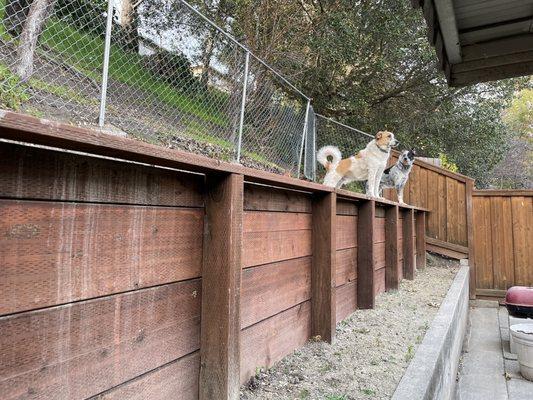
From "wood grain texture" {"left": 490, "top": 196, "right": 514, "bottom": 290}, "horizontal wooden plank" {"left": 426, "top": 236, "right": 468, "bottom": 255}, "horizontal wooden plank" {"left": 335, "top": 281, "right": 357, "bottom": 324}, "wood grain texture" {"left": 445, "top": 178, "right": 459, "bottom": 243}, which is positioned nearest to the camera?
"horizontal wooden plank" {"left": 335, "top": 281, "right": 357, "bottom": 324}

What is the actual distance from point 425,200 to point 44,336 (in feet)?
20.3

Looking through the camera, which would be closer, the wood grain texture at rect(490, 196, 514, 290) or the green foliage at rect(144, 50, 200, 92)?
the green foliage at rect(144, 50, 200, 92)

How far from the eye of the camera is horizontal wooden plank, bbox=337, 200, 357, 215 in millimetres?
2656

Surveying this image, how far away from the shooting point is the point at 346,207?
280cm

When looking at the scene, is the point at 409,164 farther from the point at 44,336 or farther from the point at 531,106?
the point at 531,106

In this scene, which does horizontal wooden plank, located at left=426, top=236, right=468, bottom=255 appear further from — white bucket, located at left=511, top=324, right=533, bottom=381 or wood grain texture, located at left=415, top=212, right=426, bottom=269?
white bucket, located at left=511, top=324, right=533, bottom=381

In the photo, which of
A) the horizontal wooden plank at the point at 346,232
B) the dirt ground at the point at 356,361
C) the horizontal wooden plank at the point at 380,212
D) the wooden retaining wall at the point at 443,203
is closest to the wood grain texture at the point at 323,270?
the dirt ground at the point at 356,361

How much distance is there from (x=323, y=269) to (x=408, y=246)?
9.42 ft

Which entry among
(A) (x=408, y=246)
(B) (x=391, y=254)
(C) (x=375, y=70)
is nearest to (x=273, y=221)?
(B) (x=391, y=254)

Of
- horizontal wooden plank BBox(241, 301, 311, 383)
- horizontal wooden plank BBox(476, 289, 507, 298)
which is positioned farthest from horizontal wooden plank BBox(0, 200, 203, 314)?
horizontal wooden plank BBox(476, 289, 507, 298)

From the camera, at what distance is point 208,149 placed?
3.12m

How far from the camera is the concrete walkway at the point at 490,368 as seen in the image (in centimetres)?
297

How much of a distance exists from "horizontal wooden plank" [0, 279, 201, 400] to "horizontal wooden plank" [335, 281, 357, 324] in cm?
153

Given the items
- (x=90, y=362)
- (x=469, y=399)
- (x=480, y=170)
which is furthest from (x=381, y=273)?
(x=480, y=170)
